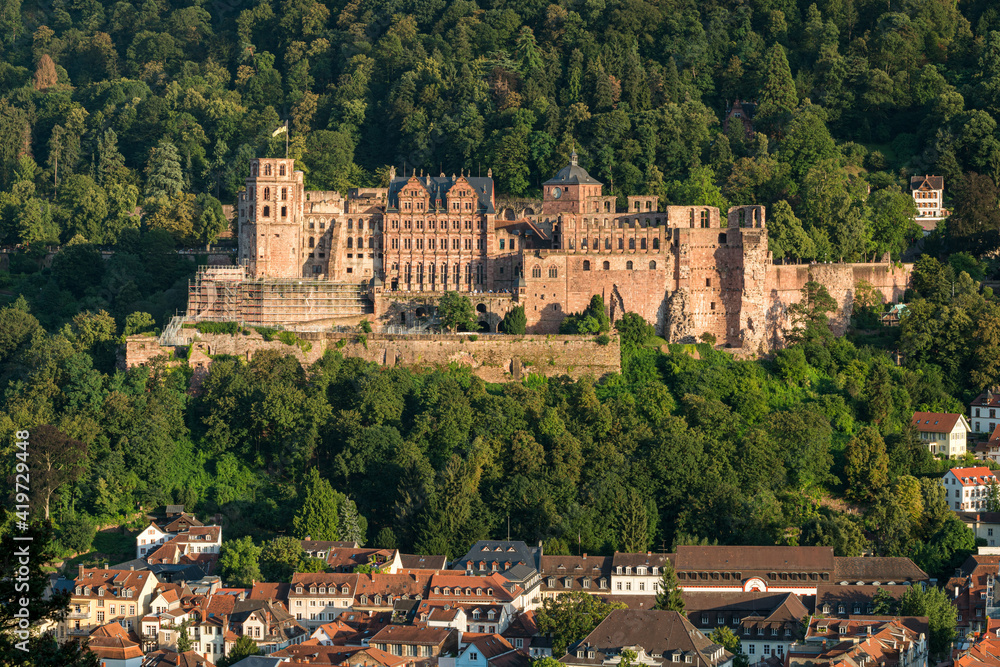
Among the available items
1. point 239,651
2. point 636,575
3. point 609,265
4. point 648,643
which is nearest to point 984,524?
point 636,575

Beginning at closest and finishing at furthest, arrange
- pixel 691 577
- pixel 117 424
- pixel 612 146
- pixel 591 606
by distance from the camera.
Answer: pixel 591 606 < pixel 691 577 < pixel 117 424 < pixel 612 146

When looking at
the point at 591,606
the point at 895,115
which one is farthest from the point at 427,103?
the point at 591,606

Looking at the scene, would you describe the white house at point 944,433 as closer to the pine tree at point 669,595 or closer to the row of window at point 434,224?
the pine tree at point 669,595

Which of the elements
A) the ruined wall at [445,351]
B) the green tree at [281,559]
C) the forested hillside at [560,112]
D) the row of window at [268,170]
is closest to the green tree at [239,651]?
the green tree at [281,559]

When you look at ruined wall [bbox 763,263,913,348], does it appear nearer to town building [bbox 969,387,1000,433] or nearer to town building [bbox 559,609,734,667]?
town building [bbox 969,387,1000,433]

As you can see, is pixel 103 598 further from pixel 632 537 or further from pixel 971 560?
pixel 971 560

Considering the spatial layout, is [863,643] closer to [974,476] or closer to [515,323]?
[974,476]

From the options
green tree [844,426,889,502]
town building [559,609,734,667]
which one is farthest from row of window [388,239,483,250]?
town building [559,609,734,667]
